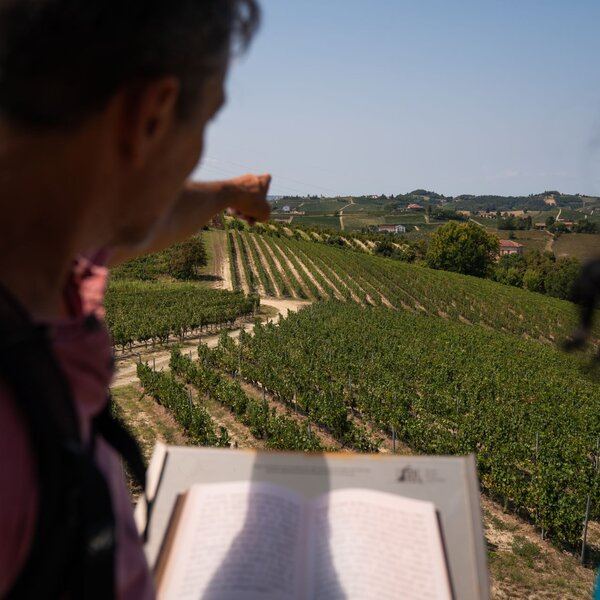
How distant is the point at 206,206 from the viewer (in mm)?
1334

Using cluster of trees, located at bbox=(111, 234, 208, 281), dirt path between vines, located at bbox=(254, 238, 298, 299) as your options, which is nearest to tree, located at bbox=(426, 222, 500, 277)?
dirt path between vines, located at bbox=(254, 238, 298, 299)

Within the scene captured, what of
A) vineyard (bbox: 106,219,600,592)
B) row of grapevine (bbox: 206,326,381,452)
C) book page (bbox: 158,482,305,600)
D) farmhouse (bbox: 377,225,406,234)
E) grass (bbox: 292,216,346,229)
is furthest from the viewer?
grass (bbox: 292,216,346,229)

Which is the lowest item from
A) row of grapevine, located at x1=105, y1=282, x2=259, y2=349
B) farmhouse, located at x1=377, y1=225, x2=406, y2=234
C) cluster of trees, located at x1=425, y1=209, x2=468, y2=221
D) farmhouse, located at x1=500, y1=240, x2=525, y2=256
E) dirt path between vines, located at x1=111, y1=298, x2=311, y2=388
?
dirt path between vines, located at x1=111, y1=298, x2=311, y2=388

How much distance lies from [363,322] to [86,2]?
22.7 metres

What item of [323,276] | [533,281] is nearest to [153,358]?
[323,276]

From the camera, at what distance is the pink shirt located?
56 cm

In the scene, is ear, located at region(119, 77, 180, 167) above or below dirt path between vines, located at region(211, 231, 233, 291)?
above

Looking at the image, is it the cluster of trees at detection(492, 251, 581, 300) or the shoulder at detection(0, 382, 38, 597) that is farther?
the cluster of trees at detection(492, 251, 581, 300)

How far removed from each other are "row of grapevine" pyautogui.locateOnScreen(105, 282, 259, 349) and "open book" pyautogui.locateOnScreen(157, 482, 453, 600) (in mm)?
17689

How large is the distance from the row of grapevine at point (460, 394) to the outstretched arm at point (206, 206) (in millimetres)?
7984

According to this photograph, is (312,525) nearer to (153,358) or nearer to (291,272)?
(153,358)

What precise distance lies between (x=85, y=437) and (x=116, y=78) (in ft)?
1.53

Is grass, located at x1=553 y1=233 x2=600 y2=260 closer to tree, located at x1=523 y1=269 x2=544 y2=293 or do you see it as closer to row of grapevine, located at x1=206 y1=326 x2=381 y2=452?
row of grapevine, located at x1=206 y1=326 x2=381 y2=452

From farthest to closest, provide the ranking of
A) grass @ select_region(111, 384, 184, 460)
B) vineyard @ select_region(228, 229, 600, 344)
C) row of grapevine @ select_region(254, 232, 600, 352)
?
vineyard @ select_region(228, 229, 600, 344)
row of grapevine @ select_region(254, 232, 600, 352)
grass @ select_region(111, 384, 184, 460)
